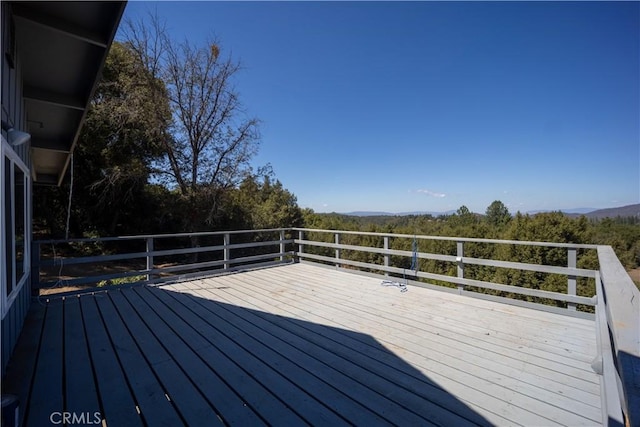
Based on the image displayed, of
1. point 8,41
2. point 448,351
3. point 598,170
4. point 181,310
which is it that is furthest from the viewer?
point 598,170

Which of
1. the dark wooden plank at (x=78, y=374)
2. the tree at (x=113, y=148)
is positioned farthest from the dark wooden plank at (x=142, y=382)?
the tree at (x=113, y=148)

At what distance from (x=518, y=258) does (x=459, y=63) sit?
14716 mm

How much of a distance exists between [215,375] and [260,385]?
15.0 inches

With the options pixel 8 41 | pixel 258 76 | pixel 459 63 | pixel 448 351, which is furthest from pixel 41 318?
pixel 459 63

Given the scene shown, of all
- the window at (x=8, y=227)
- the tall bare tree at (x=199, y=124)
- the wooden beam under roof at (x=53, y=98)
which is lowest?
the window at (x=8, y=227)

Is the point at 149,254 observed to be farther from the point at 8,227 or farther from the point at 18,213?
the point at 8,227

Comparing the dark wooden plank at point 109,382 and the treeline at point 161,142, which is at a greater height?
the treeline at point 161,142

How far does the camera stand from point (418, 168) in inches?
707

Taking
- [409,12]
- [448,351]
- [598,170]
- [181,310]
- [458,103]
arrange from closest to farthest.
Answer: [448,351]
[181,310]
[409,12]
[458,103]
[598,170]

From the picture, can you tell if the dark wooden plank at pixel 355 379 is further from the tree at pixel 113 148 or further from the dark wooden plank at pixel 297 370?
the tree at pixel 113 148

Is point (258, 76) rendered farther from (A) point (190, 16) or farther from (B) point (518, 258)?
(B) point (518, 258)
